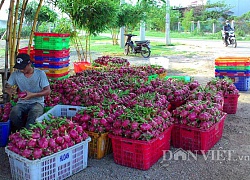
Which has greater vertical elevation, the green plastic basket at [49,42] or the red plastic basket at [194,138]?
the green plastic basket at [49,42]

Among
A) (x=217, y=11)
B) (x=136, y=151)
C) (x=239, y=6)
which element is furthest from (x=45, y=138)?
(x=239, y=6)

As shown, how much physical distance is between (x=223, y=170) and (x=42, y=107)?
102 inches

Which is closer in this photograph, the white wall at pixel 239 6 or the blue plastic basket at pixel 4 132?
the blue plastic basket at pixel 4 132

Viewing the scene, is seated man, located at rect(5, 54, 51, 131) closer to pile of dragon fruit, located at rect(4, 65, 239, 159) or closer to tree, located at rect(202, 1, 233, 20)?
pile of dragon fruit, located at rect(4, 65, 239, 159)

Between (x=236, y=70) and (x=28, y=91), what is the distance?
5.23 m

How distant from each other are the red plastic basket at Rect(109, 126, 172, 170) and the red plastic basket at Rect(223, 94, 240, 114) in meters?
2.49

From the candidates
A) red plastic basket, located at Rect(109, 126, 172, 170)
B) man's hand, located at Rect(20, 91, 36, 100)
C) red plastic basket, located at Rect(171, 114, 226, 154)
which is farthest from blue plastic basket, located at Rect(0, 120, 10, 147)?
red plastic basket, located at Rect(171, 114, 226, 154)

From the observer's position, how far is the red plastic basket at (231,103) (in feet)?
20.1

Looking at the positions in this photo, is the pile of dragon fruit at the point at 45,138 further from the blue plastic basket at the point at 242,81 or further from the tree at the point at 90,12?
the tree at the point at 90,12

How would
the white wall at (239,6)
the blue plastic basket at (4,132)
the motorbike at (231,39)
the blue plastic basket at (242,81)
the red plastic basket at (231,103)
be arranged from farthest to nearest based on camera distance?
the white wall at (239,6) < the motorbike at (231,39) < the blue plastic basket at (242,81) < the red plastic basket at (231,103) < the blue plastic basket at (4,132)

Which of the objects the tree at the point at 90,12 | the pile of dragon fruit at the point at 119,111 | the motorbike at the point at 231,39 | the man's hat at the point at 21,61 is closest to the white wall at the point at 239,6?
the motorbike at the point at 231,39

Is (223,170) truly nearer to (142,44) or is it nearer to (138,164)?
(138,164)

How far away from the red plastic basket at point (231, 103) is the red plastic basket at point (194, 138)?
1634 millimetres

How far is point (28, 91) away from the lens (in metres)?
4.61
